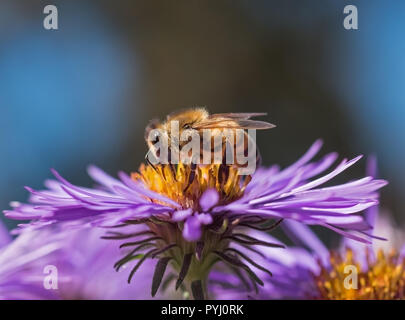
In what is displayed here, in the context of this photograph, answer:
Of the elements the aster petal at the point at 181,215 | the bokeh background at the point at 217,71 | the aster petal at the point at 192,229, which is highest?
the bokeh background at the point at 217,71

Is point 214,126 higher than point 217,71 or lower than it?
lower

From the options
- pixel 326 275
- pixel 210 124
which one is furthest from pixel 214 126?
pixel 326 275

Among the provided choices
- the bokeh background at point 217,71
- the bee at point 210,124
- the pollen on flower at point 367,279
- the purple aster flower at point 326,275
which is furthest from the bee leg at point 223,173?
the bokeh background at point 217,71

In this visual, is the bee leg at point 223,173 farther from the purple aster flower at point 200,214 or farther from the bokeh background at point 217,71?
the bokeh background at point 217,71

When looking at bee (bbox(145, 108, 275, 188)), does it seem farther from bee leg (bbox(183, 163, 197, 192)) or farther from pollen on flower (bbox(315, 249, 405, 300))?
pollen on flower (bbox(315, 249, 405, 300))

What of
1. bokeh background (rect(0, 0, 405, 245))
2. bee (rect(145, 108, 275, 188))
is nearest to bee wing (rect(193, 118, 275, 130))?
bee (rect(145, 108, 275, 188))

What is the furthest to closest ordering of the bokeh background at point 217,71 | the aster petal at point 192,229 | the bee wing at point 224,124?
the bokeh background at point 217,71, the bee wing at point 224,124, the aster petal at point 192,229

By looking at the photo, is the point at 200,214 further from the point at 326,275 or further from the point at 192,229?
the point at 326,275
